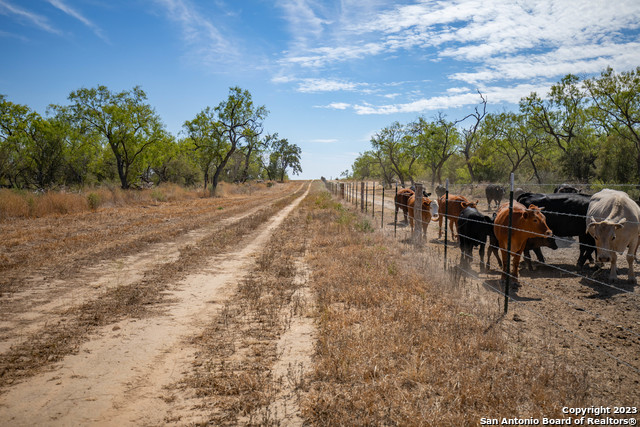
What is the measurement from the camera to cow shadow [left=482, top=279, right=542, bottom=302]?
21.7ft

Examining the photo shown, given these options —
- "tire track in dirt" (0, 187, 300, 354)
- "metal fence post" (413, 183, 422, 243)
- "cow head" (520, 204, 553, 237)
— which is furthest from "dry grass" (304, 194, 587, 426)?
"metal fence post" (413, 183, 422, 243)

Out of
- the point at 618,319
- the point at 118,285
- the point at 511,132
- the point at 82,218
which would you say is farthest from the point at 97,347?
the point at 511,132

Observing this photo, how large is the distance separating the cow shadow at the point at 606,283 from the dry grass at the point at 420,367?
3.10 m

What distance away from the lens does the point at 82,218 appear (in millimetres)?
16219

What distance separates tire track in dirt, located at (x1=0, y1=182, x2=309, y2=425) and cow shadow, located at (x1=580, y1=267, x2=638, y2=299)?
6.71m

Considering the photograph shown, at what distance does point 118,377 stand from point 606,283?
8764 mm

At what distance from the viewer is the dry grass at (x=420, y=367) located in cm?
329

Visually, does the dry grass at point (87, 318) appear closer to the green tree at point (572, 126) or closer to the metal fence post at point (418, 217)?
the metal fence post at point (418, 217)

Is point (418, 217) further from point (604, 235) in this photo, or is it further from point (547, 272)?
point (604, 235)

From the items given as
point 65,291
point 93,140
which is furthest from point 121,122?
point 65,291

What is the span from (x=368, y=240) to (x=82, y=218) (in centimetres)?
1285

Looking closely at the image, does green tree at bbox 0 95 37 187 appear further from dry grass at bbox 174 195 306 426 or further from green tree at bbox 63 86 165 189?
dry grass at bbox 174 195 306 426

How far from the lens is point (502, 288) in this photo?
7.20 meters

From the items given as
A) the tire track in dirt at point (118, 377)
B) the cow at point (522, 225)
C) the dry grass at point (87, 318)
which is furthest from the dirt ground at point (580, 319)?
the dry grass at point (87, 318)
